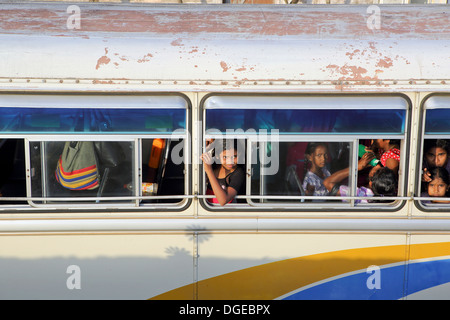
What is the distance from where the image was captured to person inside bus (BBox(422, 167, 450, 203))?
144 inches

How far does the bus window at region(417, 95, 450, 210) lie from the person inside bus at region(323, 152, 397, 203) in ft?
0.69

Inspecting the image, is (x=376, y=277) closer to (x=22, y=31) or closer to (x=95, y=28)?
(x=95, y=28)

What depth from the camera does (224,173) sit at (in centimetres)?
373

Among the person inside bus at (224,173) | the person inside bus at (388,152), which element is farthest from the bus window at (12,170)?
the person inside bus at (388,152)

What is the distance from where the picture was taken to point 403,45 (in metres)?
3.55

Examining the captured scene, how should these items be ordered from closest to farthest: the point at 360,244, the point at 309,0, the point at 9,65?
the point at 9,65
the point at 360,244
the point at 309,0

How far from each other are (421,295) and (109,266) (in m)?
2.54

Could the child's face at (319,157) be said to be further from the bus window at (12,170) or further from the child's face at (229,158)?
the bus window at (12,170)

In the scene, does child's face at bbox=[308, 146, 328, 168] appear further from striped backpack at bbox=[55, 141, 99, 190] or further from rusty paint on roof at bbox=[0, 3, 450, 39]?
striped backpack at bbox=[55, 141, 99, 190]

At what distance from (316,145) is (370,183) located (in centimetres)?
57

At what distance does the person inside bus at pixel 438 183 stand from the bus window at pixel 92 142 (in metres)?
1.98

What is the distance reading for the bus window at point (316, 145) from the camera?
3.51 metres
